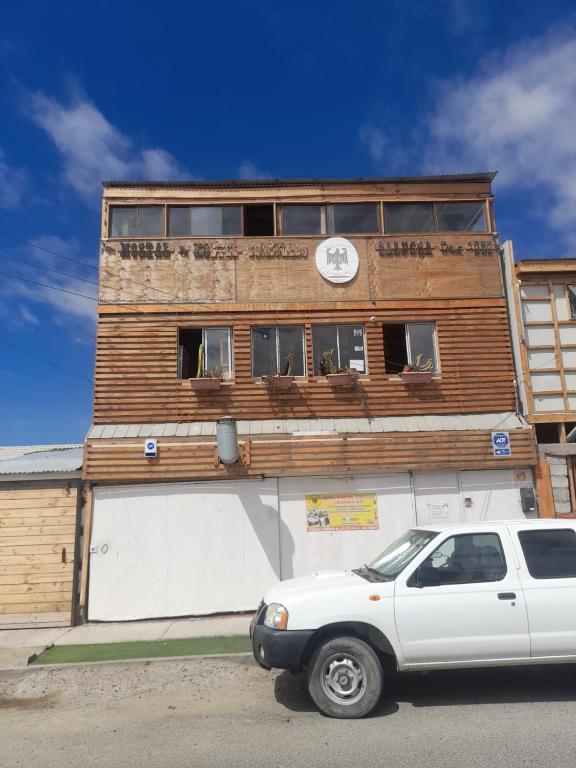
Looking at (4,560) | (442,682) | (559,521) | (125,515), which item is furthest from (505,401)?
(4,560)

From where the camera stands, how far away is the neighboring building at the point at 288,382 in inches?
402

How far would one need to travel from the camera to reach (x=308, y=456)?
10.4 metres

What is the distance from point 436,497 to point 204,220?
7.49 metres

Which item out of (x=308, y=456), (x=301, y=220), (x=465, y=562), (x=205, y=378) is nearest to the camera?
(x=465, y=562)

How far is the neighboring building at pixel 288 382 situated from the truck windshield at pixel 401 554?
4.25 meters

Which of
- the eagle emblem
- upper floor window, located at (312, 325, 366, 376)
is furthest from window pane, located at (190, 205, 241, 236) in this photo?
upper floor window, located at (312, 325, 366, 376)

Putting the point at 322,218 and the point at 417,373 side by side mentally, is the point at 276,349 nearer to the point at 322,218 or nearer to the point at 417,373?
the point at 417,373

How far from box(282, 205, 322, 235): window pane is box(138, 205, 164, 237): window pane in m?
2.65

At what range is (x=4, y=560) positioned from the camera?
987 cm

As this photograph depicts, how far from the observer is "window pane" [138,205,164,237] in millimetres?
11867

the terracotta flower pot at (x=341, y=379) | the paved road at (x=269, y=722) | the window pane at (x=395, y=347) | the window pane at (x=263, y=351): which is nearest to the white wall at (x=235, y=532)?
the terracotta flower pot at (x=341, y=379)

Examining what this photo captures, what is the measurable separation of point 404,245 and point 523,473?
17.2 feet


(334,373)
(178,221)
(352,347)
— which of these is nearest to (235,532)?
(334,373)

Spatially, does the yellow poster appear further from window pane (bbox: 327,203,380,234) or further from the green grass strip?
window pane (bbox: 327,203,380,234)
